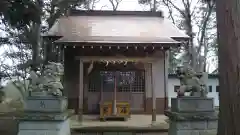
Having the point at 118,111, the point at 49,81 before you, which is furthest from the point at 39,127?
the point at 118,111

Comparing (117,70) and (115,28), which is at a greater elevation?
(115,28)

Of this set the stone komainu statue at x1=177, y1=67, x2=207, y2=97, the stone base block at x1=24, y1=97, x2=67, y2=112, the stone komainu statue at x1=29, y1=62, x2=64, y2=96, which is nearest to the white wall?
the stone komainu statue at x1=177, y1=67, x2=207, y2=97

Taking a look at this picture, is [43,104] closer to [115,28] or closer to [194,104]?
[194,104]

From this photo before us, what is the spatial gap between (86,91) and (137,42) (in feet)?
11.8

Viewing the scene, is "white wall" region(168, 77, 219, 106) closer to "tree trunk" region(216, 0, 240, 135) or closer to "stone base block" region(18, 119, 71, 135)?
"stone base block" region(18, 119, 71, 135)

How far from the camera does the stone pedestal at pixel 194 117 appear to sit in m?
6.74

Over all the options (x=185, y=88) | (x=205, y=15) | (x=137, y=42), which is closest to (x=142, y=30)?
(x=137, y=42)

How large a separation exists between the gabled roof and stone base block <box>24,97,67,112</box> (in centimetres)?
362

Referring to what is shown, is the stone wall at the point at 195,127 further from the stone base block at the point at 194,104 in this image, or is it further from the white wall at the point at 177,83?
the white wall at the point at 177,83

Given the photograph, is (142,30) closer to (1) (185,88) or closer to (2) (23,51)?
(1) (185,88)

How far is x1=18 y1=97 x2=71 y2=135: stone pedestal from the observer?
6.55 metres

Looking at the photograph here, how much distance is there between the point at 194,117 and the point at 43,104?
11.8 ft

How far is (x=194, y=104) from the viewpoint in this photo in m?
6.87

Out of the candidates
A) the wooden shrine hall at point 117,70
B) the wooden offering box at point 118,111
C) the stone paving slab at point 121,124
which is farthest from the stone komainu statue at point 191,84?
the wooden shrine hall at point 117,70
